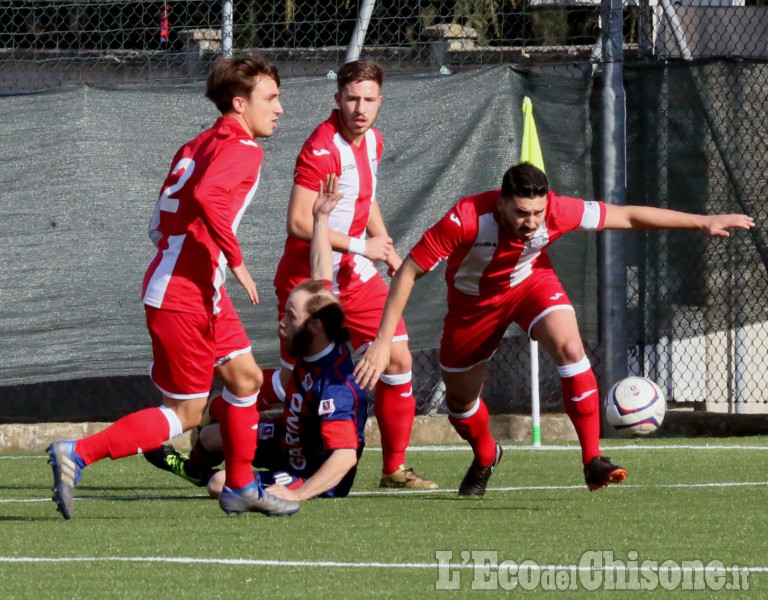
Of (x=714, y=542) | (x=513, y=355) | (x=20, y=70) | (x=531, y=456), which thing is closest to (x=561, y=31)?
(x=513, y=355)

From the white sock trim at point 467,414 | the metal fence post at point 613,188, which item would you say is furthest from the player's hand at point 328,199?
the metal fence post at point 613,188

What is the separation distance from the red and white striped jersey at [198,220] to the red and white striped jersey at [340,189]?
47.5 inches

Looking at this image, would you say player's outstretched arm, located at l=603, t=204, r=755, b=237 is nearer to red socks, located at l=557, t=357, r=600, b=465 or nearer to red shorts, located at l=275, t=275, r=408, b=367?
red socks, located at l=557, t=357, r=600, b=465

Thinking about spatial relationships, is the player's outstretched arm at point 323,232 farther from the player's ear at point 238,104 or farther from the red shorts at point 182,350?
the red shorts at point 182,350

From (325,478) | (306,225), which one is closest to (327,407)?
(325,478)

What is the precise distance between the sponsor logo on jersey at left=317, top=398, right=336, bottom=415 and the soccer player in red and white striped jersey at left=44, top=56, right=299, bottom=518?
0.30m

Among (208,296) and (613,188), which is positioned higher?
(208,296)

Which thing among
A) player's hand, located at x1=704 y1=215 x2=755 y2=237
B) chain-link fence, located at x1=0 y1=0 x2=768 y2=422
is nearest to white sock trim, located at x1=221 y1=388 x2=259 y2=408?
player's hand, located at x1=704 y1=215 x2=755 y2=237

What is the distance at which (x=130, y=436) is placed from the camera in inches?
226

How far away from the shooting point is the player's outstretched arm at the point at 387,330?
564cm

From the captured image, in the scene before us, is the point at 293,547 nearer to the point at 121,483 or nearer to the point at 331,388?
the point at 331,388

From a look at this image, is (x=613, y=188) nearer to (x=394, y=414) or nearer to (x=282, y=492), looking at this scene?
(x=394, y=414)

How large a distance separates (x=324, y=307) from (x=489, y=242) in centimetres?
81

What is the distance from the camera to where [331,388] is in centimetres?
623
